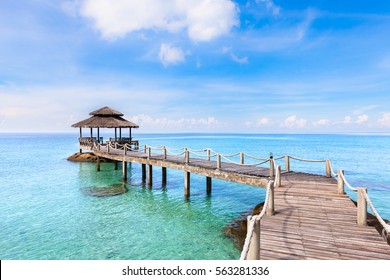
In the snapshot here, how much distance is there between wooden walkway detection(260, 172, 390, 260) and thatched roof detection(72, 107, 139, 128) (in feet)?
81.3

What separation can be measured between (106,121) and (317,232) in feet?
94.6

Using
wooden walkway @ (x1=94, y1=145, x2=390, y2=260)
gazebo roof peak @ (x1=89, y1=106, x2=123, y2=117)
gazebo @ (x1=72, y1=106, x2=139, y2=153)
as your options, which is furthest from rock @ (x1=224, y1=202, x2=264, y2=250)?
gazebo roof peak @ (x1=89, y1=106, x2=123, y2=117)

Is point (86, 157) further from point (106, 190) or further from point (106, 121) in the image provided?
point (106, 190)

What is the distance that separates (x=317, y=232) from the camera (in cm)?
596

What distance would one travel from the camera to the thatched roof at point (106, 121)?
98.2 ft

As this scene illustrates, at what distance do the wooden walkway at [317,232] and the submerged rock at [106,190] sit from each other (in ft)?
41.0

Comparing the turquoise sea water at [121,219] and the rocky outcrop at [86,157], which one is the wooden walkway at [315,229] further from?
the rocky outcrop at [86,157]

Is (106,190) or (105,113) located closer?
(106,190)

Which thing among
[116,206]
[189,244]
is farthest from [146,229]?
[116,206]

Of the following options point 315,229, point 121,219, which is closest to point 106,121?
point 121,219

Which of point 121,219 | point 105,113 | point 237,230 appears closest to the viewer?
point 237,230

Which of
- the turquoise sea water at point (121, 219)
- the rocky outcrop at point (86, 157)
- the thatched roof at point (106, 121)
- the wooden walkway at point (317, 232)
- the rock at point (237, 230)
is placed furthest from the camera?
the rocky outcrop at point (86, 157)

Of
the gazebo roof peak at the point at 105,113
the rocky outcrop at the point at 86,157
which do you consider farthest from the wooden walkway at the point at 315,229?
the rocky outcrop at the point at 86,157

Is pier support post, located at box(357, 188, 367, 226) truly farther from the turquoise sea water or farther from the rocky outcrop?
the rocky outcrop
